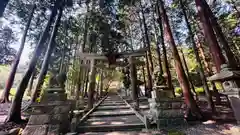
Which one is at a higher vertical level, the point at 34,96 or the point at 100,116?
the point at 34,96

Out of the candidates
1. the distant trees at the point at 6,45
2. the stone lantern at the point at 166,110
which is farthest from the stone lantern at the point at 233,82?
the distant trees at the point at 6,45

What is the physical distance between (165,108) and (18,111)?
21.3 feet

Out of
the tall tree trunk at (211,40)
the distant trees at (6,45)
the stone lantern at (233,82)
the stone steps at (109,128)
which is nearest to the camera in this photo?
the stone lantern at (233,82)

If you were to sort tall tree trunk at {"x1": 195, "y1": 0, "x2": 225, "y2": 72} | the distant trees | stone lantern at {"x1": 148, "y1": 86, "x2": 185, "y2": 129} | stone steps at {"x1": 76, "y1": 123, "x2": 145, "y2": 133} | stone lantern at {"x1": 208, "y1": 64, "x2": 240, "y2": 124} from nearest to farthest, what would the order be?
1. stone lantern at {"x1": 208, "y1": 64, "x2": 240, "y2": 124}
2. stone steps at {"x1": 76, "y1": 123, "x2": 145, "y2": 133}
3. stone lantern at {"x1": 148, "y1": 86, "x2": 185, "y2": 129}
4. tall tree trunk at {"x1": 195, "y1": 0, "x2": 225, "y2": 72}
5. the distant trees

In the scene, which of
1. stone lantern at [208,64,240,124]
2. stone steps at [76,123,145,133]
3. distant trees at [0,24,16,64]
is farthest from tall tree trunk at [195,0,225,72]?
distant trees at [0,24,16,64]

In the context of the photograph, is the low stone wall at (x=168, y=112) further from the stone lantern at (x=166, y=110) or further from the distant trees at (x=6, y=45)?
the distant trees at (x=6, y=45)

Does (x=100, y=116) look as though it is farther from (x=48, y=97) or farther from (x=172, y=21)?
(x=172, y=21)

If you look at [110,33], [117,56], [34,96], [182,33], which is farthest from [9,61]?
[182,33]

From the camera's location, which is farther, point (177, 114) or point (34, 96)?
point (34, 96)

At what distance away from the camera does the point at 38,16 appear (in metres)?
12.2

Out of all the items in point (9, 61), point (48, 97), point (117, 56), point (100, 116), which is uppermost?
point (9, 61)

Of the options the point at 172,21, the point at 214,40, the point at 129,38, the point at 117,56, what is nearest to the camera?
the point at 214,40

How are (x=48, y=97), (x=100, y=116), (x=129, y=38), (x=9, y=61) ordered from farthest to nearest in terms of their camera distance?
(x=129, y=38), (x=9, y=61), (x=100, y=116), (x=48, y=97)

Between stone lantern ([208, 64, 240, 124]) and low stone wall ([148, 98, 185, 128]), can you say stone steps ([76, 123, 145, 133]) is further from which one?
stone lantern ([208, 64, 240, 124])
